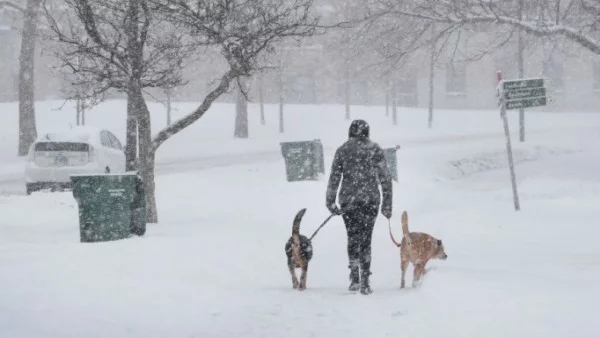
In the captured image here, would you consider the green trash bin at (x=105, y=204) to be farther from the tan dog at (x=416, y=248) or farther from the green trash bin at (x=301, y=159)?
the green trash bin at (x=301, y=159)

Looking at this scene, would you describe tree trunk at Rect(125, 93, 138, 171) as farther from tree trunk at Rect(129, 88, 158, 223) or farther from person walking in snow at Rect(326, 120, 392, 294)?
person walking in snow at Rect(326, 120, 392, 294)

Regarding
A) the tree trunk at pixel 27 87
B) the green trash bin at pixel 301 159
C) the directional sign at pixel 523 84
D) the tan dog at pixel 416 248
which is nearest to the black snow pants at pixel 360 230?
the tan dog at pixel 416 248

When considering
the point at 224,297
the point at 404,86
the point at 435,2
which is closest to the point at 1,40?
the point at 404,86

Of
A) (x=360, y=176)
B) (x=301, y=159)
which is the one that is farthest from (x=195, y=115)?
(x=301, y=159)

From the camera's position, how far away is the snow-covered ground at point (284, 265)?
599 cm

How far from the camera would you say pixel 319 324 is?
6223mm

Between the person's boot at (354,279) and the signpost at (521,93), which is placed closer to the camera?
the person's boot at (354,279)

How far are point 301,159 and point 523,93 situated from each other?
219 inches

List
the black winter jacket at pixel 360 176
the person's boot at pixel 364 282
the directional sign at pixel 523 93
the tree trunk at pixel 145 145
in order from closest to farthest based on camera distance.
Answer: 1. the black winter jacket at pixel 360 176
2. the person's boot at pixel 364 282
3. the tree trunk at pixel 145 145
4. the directional sign at pixel 523 93

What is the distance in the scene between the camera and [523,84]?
44.5 feet

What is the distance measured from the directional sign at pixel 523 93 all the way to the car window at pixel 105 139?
8822 mm

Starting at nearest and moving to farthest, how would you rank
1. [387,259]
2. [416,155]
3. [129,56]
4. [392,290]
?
[392,290] < [387,259] < [129,56] < [416,155]

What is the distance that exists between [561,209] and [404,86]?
1630 inches

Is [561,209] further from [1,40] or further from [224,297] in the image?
[1,40]
